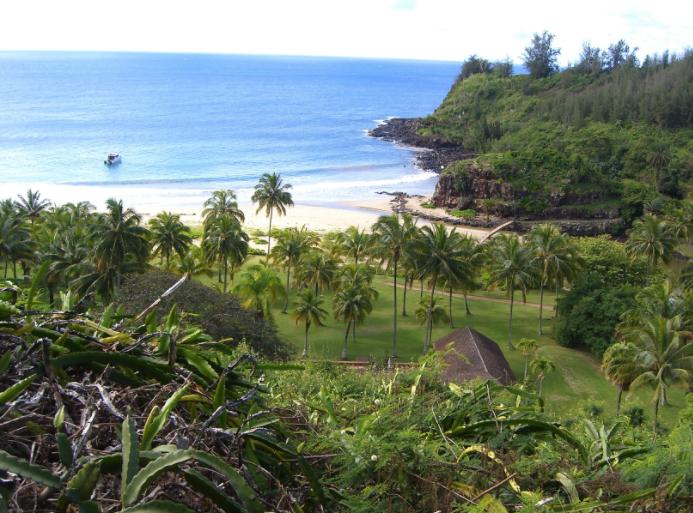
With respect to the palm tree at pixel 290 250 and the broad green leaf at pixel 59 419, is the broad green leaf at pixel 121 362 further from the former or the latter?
the palm tree at pixel 290 250

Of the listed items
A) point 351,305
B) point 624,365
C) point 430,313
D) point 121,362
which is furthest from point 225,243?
point 121,362

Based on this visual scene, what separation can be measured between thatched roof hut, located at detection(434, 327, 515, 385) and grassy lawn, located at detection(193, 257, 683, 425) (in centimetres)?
200

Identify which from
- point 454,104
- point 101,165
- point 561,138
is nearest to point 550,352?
point 561,138

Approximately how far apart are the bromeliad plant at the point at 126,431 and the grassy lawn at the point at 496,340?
2274cm

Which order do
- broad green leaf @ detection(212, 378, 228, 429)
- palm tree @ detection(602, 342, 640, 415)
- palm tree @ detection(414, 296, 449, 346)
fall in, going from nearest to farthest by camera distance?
broad green leaf @ detection(212, 378, 228, 429) < palm tree @ detection(602, 342, 640, 415) < palm tree @ detection(414, 296, 449, 346)

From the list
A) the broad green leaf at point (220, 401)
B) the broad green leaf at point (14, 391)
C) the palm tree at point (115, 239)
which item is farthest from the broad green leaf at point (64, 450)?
the palm tree at point (115, 239)

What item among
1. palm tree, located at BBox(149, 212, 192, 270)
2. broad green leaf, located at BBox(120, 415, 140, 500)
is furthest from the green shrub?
broad green leaf, located at BBox(120, 415, 140, 500)

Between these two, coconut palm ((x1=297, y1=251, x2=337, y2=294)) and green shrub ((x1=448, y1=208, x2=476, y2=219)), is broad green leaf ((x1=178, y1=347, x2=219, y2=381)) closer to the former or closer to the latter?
coconut palm ((x1=297, y1=251, x2=337, y2=294))

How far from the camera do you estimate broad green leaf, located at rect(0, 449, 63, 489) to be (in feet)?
9.30

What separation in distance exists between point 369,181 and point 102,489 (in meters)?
89.5

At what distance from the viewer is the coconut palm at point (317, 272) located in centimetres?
3953

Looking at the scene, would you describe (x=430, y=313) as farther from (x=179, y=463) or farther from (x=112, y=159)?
(x=112, y=159)

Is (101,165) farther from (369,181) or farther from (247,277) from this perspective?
(247,277)

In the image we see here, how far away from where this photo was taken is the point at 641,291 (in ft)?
122
